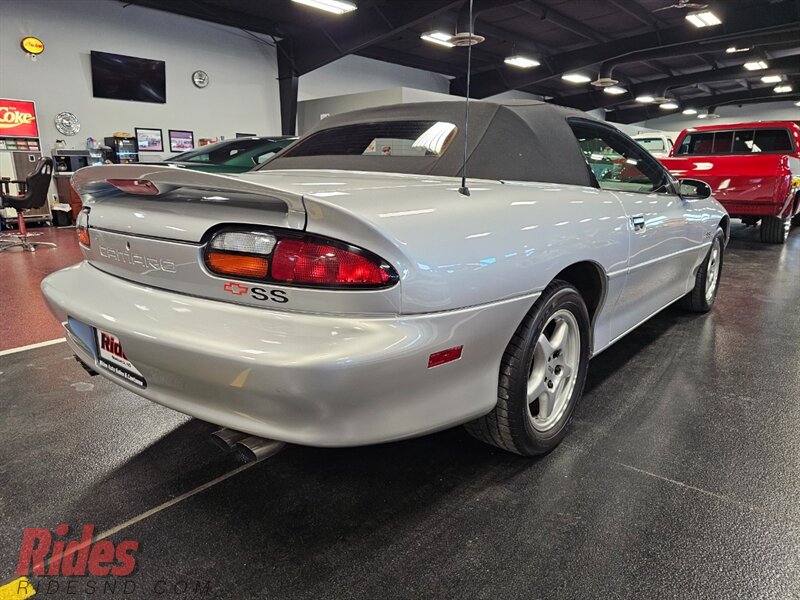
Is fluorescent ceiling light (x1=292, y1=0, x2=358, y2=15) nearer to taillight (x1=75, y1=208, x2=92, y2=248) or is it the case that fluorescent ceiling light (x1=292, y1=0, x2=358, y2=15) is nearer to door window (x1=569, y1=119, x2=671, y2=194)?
door window (x1=569, y1=119, x2=671, y2=194)

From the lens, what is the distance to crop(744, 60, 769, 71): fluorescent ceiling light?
675 inches

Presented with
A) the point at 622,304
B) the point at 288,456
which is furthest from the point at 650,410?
the point at 288,456

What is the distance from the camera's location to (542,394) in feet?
5.87

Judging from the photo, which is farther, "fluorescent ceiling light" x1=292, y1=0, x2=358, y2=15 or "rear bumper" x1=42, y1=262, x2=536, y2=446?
"fluorescent ceiling light" x1=292, y1=0, x2=358, y2=15

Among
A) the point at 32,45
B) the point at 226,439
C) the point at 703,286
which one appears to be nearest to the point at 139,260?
the point at 226,439

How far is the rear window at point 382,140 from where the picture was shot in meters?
1.99

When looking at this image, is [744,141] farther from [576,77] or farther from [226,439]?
[576,77]

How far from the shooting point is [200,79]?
1172 centimetres

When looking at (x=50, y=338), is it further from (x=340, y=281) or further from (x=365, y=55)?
(x=365, y=55)

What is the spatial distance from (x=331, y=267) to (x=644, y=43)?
15323mm

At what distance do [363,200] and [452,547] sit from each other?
0.92m

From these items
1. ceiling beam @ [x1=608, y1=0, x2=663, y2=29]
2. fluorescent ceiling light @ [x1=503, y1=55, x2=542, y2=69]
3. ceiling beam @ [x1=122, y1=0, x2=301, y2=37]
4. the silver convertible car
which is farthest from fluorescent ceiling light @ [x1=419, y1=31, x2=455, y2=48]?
the silver convertible car

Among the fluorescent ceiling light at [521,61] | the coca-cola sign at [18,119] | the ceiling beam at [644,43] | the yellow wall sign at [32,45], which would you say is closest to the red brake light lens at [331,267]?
the coca-cola sign at [18,119]

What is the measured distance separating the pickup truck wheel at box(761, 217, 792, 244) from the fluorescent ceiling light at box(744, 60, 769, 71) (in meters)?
13.4
